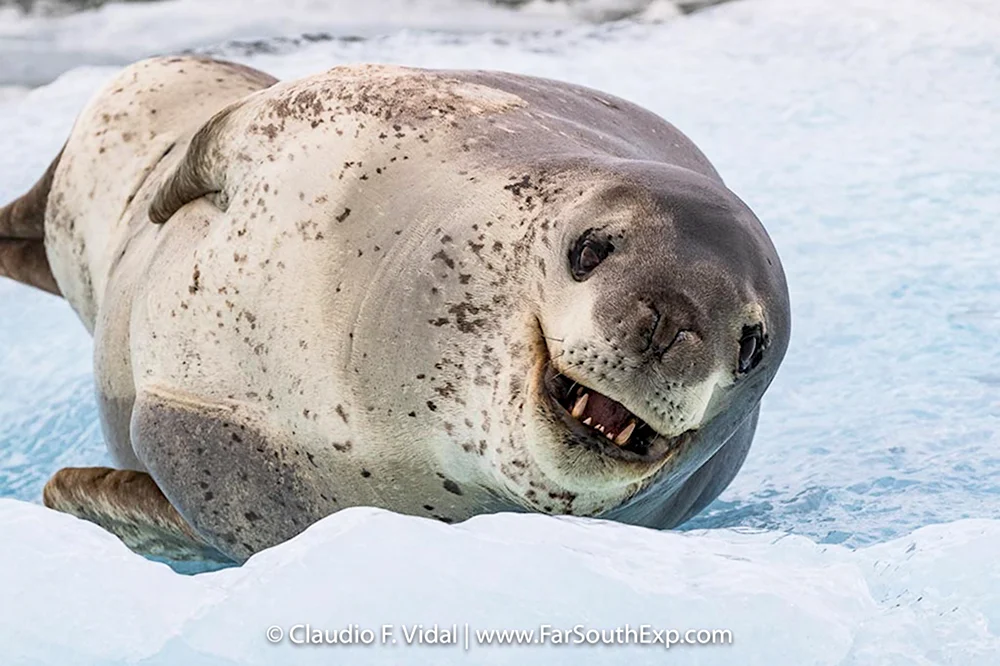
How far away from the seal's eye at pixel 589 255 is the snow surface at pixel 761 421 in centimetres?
43

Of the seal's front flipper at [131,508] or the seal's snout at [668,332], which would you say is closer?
the seal's snout at [668,332]

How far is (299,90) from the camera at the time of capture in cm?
358

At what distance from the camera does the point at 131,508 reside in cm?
369

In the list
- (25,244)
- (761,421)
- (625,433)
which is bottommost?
(761,421)

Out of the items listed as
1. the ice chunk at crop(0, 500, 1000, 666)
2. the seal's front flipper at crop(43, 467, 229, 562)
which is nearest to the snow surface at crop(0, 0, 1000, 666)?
the ice chunk at crop(0, 500, 1000, 666)

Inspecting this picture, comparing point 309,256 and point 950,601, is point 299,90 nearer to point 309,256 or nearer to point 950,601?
point 309,256

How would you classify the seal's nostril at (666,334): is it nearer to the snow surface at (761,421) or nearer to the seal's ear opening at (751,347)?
the seal's ear opening at (751,347)

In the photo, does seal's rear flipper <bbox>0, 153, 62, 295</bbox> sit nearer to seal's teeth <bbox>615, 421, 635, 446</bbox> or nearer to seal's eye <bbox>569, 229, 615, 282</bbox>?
seal's eye <bbox>569, 229, 615, 282</bbox>

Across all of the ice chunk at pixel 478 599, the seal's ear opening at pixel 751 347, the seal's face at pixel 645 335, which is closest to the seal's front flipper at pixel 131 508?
the ice chunk at pixel 478 599

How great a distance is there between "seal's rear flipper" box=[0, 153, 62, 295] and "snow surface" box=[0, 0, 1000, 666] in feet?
1.37

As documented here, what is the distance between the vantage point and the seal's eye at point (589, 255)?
2.75 metres

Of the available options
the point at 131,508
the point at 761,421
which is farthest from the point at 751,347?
the point at 761,421

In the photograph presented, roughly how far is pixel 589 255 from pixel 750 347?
1.01 feet

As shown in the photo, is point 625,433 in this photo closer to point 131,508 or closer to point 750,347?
point 750,347
